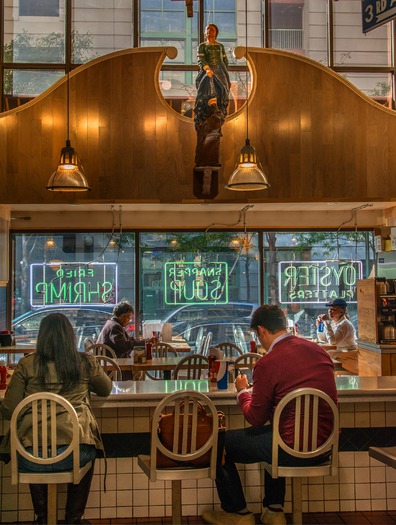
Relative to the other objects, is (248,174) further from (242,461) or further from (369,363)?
(369,363)

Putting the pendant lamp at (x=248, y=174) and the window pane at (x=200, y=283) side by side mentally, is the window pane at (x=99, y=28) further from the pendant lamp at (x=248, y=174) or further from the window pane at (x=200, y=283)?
the pendant lamp at (x=248, y=174)

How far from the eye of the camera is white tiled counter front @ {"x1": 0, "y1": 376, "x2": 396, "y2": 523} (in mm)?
4469

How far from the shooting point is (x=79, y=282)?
10.1 m

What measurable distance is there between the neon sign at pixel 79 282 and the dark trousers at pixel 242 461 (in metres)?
6.17

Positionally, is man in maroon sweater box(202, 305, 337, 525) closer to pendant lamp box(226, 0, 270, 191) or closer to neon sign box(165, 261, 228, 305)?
pendant lamp box(226, 0, 270, 191)

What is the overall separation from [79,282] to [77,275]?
0.11m

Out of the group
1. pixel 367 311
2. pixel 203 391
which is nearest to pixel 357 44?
pixel 367 311

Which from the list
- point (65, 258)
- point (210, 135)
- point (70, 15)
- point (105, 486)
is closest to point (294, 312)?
point (65, 258)

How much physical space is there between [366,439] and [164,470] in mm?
1641

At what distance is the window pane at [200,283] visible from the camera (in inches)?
402

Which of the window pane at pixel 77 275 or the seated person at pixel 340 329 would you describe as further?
the window pane at pixel 77 275

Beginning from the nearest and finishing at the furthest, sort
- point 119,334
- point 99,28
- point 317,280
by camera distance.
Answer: point 119,334, point 99,28, point 317,280

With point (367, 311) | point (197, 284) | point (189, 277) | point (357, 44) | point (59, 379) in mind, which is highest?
point (357, 44)

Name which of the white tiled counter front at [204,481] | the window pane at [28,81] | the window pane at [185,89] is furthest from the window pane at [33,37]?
the white tiled counter front at [204,481]
